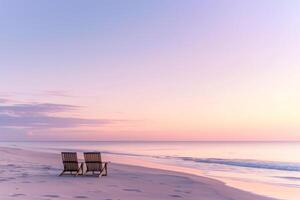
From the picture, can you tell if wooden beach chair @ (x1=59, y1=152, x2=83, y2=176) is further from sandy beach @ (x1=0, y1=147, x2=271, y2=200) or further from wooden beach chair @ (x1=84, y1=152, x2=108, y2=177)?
sandy beach @ (x1=0, y1=147, x2=271, y2=200)

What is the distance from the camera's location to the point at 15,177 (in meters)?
13.7

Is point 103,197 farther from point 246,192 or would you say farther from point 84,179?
point 246,192

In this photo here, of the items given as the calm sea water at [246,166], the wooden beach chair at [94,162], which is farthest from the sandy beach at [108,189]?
the calm sea water at [246,166]

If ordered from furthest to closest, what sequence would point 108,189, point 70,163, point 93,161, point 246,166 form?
point 246,166 < point 70,163 < point 93,161 < point 108,189

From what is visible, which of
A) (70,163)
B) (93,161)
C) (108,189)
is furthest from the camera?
(70,163)

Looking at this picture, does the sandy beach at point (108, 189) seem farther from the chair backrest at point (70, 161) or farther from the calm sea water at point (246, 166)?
the calm sea water at point (246, 166)

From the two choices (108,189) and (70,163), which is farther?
(70,163)

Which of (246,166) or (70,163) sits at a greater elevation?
(70,163)

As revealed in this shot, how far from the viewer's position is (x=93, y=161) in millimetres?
14570

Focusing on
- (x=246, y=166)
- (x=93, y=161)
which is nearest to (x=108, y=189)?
(x=93, y=161)

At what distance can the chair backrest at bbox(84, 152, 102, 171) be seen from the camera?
14508 millimetres

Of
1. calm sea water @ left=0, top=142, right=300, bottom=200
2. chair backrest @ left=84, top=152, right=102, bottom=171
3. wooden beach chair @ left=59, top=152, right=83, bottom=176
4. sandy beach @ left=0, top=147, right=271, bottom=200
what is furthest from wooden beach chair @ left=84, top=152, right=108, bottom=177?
calm sea water @ left=0, top=142, right=300, bottom=200

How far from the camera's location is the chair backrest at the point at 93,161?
1451cm

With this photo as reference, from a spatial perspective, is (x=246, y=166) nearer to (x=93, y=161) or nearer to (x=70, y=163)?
(x=93, y=161)
